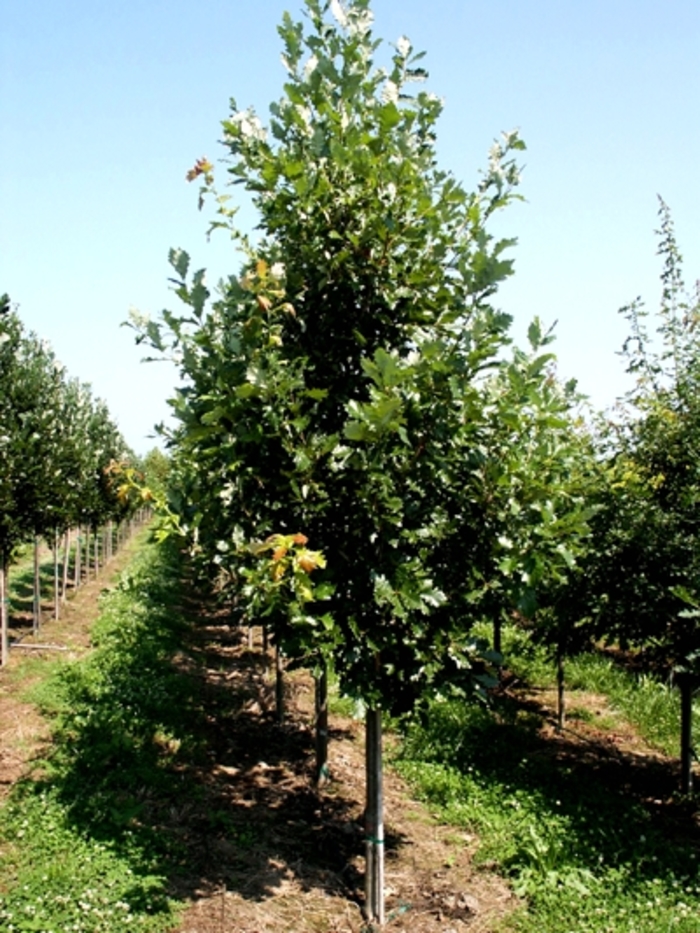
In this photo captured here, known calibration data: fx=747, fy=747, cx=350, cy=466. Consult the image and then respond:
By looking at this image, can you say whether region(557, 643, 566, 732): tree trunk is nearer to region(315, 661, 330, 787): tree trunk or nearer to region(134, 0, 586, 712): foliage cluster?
region(315, 661, 330, 787): tree trunk

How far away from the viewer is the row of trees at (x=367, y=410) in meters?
4.06

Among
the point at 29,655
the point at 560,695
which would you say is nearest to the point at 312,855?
the point at 560,695

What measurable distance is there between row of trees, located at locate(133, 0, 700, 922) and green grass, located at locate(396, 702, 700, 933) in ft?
2.98

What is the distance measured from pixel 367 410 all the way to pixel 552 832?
15.1ft

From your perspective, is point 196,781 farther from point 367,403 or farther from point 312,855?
point 367,403

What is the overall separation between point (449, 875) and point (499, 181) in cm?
501

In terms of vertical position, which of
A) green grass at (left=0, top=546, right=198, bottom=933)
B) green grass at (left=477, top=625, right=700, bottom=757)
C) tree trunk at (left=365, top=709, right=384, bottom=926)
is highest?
tree trunk at (left=365, top=709, right=384, bottom=926)

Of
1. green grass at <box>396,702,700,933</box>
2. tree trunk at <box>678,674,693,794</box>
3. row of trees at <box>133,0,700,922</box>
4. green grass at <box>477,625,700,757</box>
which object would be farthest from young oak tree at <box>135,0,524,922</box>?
green grass at <box>477,625,700,757</box>

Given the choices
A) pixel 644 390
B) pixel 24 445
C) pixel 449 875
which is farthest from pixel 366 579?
pixel 24 445

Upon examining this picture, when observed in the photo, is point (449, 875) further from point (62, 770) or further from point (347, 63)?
point (347, 63)

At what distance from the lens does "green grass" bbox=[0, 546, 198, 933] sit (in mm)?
4871

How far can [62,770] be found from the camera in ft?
22.8

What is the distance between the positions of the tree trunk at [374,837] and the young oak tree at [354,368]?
0.65 metres

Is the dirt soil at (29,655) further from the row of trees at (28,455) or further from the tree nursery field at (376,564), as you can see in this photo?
the row of trees at (28,455)
